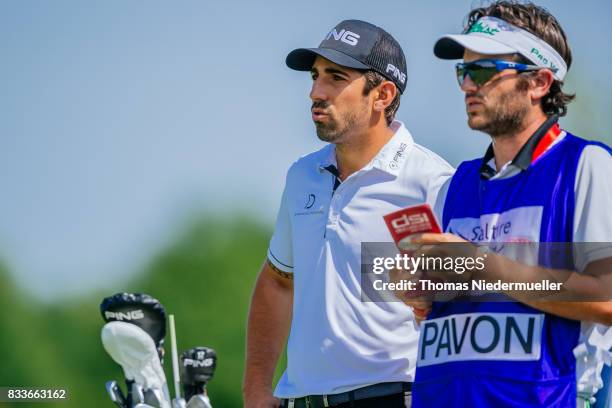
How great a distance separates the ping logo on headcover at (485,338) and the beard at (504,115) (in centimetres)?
63

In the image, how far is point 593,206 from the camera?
13.3 feet

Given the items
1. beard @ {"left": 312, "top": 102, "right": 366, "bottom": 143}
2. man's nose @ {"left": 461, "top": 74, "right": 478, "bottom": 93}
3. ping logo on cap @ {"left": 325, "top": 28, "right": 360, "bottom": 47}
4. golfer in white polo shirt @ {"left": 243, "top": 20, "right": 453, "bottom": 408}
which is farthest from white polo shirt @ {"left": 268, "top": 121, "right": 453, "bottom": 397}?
man's nose @ {"left": 461, "top": 74, "right": 478, "bottom": 93}

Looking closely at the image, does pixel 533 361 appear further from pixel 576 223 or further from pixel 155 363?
pixel 155 363

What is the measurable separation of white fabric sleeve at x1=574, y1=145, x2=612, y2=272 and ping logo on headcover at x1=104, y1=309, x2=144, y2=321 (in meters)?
3.81

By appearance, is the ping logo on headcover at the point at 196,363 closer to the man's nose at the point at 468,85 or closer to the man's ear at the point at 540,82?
the man's nose at the point at 468,85

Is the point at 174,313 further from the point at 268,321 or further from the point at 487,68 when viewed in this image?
the point at 487,68

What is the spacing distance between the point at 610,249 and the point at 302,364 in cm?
175

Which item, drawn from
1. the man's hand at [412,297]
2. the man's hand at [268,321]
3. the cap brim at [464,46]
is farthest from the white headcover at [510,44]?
the man's hand at [268,321]

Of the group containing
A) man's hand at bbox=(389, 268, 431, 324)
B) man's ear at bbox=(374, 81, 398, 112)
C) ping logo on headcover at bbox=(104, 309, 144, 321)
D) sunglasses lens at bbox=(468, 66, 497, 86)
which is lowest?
ping logo on headcover at bbox=(104, 309, 144, 321)

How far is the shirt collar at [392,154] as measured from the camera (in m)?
5.60

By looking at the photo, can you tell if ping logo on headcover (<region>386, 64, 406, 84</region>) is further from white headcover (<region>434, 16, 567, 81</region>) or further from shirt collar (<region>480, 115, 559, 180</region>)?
shirt collar (<region>480, 115, 559, 180</region>)

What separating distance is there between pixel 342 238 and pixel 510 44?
1.37 meters

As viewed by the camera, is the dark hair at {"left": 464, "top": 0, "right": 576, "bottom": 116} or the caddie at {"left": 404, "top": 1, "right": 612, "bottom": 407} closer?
the caddie at {"left": 404, "top": 1, "right": 612, "bottom": 407}

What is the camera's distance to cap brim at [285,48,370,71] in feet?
19.0
